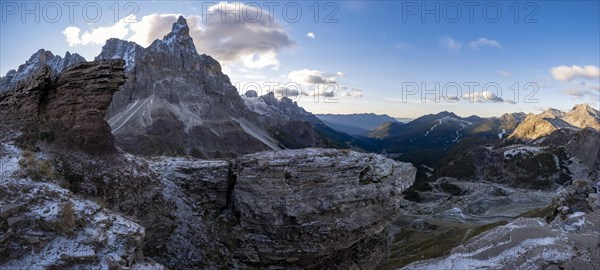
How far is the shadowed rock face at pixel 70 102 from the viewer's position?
96.8 feet

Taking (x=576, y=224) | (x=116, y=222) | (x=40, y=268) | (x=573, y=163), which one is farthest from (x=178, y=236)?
(x=573, y=163)

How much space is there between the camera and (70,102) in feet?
100

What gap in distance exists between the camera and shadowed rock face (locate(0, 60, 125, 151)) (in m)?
29.5

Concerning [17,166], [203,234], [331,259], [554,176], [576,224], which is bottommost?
[554,176]

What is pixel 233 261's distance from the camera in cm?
3169

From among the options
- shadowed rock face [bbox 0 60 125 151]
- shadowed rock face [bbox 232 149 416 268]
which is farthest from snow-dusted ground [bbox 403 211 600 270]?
shadowed rock face [bbox 0 60 125 151]

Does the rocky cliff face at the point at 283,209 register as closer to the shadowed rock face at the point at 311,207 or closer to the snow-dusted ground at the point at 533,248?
the shadowed rock face at the point at 311,207

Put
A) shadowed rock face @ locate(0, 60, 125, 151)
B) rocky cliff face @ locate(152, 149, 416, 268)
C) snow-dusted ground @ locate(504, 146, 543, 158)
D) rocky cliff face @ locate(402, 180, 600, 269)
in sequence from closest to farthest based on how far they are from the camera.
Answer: rocky cliff face @ locate(402, 180, 600, 269) → shadowed rock face @ locate(0, 60, 125, 151) → rocky cliff face @ locate(152, 149, 416, 268) → snow-dusted ground @ locate(504, 146, 543, 158)

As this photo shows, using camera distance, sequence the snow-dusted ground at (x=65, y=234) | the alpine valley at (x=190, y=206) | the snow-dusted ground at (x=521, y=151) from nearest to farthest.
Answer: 1. the snow-dusted ground at (x=65, y=234)
2. the alpine valley at (x=190, y=206)
3. the snow-dusted ground at (x=521, y=151)

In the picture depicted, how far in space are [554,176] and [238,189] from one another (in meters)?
178

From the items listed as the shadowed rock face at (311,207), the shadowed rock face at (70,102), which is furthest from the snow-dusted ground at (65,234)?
the shadowed rock face at (311,207)

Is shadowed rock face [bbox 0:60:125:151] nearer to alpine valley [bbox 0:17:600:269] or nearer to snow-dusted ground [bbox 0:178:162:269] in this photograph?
alpine valley [bbox 0:17:600:269]

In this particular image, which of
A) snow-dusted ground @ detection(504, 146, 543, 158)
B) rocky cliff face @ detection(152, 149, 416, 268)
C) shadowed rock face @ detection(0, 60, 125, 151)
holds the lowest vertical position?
snow-dusted ground @ detection(504, 146, 543, 158)

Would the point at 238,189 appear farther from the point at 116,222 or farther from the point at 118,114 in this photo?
the point at 118,114
